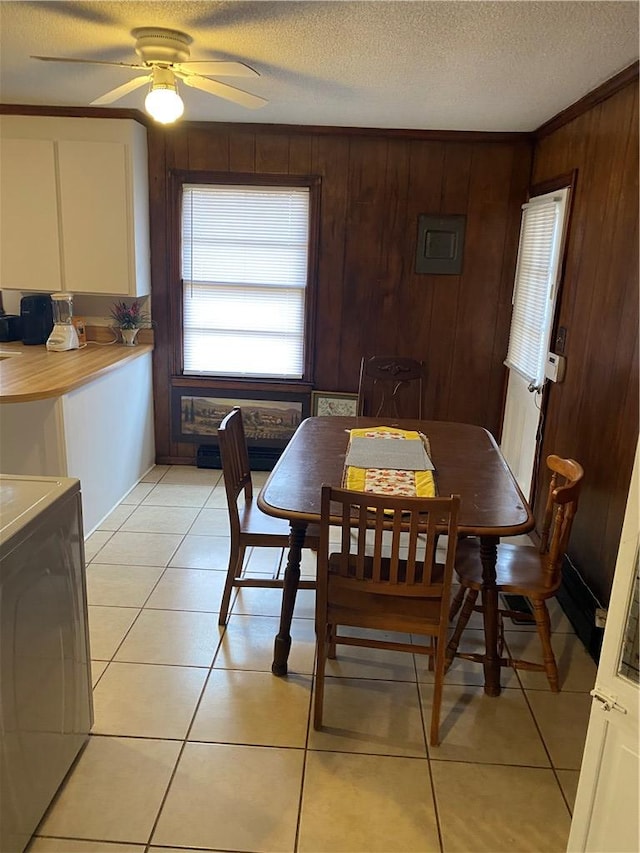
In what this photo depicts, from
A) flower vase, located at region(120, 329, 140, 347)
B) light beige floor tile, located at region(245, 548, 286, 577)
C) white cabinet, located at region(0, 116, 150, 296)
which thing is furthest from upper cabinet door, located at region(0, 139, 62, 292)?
light beige floor tile, located at region(245, 548, 286, 577)

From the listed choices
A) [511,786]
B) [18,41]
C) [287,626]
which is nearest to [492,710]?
[511,786]

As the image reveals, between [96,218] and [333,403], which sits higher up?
[96,218]

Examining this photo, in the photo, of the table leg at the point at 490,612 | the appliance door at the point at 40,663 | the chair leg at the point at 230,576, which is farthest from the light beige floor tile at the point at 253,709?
the table leg at the point at 490,612

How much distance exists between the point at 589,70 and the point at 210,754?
3.02 m

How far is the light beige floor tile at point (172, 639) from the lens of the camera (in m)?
2.51

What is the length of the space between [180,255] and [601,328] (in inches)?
110

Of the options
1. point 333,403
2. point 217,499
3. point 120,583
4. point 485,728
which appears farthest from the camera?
point 333,403

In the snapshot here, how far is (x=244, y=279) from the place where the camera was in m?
4.38

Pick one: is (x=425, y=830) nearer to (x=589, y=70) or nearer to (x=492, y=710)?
(x=492, y=710)

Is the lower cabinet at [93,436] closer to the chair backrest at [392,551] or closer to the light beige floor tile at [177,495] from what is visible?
the light beige floor tile at [177,495]

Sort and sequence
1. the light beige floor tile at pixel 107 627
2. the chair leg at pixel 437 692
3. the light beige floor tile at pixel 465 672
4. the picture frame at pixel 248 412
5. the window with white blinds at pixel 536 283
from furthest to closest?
the picture frame at pixel 248 412 → the window with white blinds at pixel 536 283 → the light beige floor tile at pixel 107 627 → the light beige floor tile at pixel 465 672 → the chair leg at pixel 437 692

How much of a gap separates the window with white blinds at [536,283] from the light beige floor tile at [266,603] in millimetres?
1756

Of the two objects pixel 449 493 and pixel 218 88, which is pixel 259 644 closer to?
pixel 449 493

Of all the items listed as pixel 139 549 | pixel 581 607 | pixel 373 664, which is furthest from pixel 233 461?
pixel 581 607
